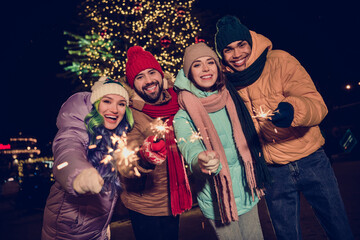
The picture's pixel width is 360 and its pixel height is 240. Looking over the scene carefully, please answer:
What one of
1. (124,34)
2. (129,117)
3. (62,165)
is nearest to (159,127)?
(129,117)

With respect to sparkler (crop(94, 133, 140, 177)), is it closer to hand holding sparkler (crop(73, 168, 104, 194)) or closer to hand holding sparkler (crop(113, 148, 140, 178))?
hand holding sparkler (crop(113, 148, 140, 178))

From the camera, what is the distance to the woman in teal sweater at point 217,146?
7.39 feet

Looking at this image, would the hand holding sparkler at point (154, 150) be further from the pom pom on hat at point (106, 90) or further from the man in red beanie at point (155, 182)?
the pom pom on hat at point (106, 90)

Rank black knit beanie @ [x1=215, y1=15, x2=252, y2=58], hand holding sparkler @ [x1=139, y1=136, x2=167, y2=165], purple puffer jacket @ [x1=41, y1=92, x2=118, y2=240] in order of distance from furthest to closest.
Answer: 1. black knit beanie @ [x1=215, y1=15, x2=252, y2=58]
2. purple puffer jacket @ [x1=41, y1=92, x2=118, y2=240]
3. hand holding sparkler @ [x1=139, y1=136, x2=167, y2=165]

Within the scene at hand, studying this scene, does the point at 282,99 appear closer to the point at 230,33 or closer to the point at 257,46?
the point at 257,46

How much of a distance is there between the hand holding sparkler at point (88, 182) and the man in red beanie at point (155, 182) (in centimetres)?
72

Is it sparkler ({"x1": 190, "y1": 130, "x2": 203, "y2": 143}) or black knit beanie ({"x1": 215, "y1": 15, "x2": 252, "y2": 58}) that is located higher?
black knit beanie ({"x1": 215, "y1": 15, "x2": 252, "y2": 58})

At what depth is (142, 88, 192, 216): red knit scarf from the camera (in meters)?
2.54

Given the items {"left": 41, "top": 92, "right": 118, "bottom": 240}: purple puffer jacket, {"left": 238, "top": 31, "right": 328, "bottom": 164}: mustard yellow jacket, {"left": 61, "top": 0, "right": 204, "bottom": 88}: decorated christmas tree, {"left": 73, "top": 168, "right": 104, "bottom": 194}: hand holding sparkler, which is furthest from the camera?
{"left": 61, "top": 0, "right": 204, "bottom": 88}: decorated christmas tree

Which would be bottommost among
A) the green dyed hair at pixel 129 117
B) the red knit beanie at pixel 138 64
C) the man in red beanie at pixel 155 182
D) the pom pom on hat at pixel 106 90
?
the man in red beanie at pixel 155 182

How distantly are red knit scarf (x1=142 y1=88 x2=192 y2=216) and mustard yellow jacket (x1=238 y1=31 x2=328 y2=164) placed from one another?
0.90 m

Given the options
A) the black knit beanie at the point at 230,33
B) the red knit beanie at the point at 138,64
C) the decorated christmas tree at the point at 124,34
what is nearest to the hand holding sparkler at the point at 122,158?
the red knit beanie at the point at 138,64

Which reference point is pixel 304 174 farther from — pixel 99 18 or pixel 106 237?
pixel 99 18

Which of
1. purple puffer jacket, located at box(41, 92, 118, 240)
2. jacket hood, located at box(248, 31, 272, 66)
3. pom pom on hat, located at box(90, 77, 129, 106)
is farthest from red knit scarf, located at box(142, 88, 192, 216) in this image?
jacket hood, located at box(248, 31, 272, 66)
